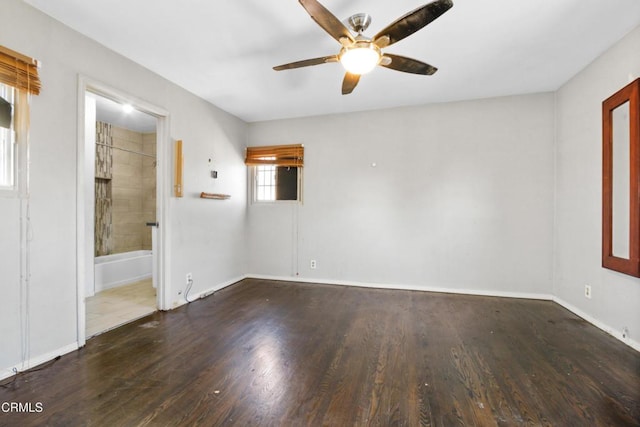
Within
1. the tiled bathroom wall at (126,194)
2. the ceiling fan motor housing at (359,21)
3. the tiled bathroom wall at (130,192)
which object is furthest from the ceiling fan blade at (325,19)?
the tiled bathroom wall at (130,192)

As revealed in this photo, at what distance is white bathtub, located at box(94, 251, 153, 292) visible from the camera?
3.92 meters

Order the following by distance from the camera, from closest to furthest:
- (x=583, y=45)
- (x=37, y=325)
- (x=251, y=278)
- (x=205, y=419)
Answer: (x=205, y=419), (x=37, y=325), (x=583, y=45), (x=251, y=278)

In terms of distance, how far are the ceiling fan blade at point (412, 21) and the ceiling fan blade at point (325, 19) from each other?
0.21m

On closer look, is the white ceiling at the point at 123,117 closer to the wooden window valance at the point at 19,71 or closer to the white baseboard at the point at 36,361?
the wooden window valance at the point at 19,71

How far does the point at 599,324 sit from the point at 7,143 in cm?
509

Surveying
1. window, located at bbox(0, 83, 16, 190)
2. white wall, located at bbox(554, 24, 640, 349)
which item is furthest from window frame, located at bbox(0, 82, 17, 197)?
white wall, located at bbox(554, 24, 640, 349)

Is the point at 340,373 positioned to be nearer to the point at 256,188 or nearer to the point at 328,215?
the point at 328,215

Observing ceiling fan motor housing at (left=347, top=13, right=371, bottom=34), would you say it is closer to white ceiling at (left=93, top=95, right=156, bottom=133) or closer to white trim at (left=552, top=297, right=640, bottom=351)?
white ceiling at (left=93, top=95, right=156, bottom=133)

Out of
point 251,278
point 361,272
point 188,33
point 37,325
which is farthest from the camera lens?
point 251,278

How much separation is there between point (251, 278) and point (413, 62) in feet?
12.5

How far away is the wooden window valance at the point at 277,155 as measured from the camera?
446 cm

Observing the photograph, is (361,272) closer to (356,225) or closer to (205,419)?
(356,225)

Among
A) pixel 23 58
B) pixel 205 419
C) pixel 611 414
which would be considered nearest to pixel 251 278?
pixel 205 419

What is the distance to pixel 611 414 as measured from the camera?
158 cm
